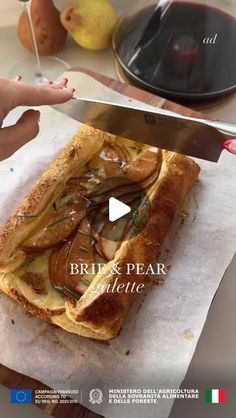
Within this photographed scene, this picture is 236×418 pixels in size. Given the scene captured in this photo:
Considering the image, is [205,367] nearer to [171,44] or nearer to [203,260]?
[203,260]

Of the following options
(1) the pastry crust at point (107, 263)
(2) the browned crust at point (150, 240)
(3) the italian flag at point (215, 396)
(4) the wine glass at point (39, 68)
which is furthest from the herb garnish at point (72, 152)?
(3) the italian flag at point (215, 396)

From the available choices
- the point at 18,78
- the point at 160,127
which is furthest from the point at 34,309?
the point at 18,78

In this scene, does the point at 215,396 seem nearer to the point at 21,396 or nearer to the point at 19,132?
the point at 21,396

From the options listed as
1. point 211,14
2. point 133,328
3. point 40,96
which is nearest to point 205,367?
point 133,328

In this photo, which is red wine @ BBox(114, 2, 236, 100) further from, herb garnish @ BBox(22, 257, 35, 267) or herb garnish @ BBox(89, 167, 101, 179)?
herb garnish @ BBox(22, 257, 35, 267)

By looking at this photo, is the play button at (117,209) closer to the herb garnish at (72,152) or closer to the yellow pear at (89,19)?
the herb garnish at (72,152)
